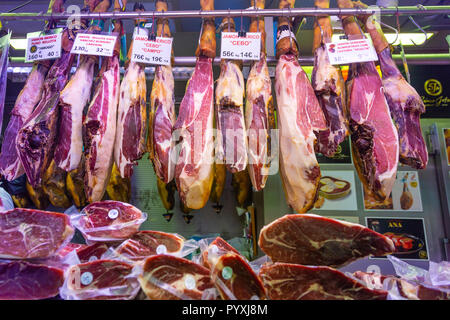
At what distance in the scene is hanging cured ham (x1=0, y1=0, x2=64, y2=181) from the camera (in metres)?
2.40

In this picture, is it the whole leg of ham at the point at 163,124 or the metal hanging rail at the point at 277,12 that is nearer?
the whole leg of ham at the point at 163,124

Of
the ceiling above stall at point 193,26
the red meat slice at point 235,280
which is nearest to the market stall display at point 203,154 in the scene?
the red meat slice at point 235,280

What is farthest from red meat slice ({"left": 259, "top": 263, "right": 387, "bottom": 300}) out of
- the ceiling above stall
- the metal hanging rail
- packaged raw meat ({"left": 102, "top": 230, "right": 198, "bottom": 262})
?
the ceiling above stall

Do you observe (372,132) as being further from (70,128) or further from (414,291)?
(70,128)

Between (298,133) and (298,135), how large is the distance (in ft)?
A: 0.05

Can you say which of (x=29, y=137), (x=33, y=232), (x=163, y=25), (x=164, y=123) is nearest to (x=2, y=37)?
(x=29, y=137)

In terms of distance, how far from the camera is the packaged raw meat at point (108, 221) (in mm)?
1913

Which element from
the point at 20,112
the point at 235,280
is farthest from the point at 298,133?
the point at 20,112

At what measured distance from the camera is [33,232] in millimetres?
1676

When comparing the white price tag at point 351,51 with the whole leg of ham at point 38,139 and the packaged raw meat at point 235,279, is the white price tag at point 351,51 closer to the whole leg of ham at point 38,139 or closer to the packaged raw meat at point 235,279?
the packaged raw meat at point 235,279

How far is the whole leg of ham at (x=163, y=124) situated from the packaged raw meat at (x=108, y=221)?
40 centimetres

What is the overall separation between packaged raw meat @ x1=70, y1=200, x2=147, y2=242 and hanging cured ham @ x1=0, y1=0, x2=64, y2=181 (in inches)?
31.7

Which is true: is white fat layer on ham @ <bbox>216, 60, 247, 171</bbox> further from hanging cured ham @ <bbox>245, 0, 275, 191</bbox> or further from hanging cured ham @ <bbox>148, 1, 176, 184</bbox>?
hanging cured ham @ <bbox>148, 1, 176, 184</bbox>

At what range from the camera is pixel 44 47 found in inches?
103
